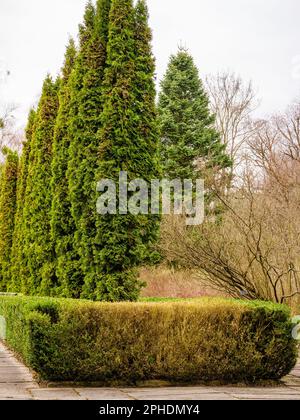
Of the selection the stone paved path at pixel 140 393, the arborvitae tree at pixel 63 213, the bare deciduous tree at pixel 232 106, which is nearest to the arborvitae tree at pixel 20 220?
the arborvitae tree at pixel 63 213

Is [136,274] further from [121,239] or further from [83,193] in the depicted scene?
[83,193]

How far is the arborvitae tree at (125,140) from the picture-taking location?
9.05 metres

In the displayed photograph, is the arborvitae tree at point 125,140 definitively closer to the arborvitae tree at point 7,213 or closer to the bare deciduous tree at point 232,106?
the arborvitae tree at point 7,213

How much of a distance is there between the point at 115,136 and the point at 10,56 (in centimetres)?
1589

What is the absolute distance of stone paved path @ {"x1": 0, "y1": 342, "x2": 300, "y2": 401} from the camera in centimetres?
559

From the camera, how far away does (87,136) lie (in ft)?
32.1

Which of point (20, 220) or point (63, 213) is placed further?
point (20, 220)

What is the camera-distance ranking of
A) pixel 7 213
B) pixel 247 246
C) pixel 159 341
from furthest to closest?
pixel 7 213 < pixel 247 246 < pixel 159 341

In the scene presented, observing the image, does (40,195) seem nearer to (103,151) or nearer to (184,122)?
(103,151)

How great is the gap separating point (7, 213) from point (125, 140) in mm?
10532

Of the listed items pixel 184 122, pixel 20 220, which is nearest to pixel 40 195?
pixel 20 220

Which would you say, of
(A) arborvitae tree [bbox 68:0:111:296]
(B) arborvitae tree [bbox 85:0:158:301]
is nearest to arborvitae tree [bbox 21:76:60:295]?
(A) arborvitae tree [bbox 68:0:111:296]

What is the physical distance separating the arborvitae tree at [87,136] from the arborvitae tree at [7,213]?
878cm

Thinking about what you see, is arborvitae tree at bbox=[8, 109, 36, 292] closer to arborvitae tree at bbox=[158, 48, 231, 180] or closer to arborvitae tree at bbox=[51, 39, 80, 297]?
arborvitae tree at bbox=[51, 39, 80, 297]
